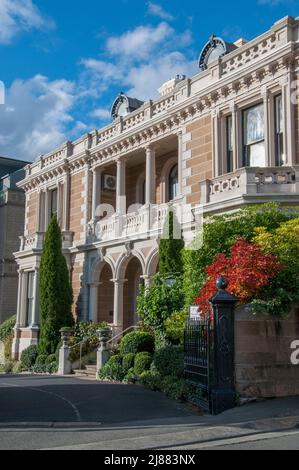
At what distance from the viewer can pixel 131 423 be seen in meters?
10.2

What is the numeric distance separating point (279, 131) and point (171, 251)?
5.11 meters

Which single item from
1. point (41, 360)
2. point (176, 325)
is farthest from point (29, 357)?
point (176, 325)

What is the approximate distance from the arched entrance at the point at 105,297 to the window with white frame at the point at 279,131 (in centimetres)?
1079

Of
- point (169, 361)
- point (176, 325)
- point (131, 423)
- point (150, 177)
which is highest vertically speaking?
point (150, 177)

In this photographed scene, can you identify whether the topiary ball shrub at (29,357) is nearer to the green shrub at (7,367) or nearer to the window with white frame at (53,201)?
the green shrub at (7,367)

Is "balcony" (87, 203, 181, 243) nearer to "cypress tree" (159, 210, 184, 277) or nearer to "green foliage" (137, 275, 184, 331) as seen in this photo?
"cypress tree" (159, 210, 184, 277)

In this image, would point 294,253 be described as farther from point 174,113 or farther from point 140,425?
point 174,113

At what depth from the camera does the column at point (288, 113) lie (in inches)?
667

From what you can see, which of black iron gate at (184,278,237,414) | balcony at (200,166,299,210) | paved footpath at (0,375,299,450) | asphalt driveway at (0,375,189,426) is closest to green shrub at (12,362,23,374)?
asphalt driveway at (0,375,189,426)

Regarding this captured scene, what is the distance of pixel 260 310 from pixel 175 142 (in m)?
12.7

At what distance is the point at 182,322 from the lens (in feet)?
51.7

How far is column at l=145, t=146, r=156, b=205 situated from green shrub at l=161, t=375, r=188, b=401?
9.72 meters

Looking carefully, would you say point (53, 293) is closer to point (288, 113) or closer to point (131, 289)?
point (131, 289)

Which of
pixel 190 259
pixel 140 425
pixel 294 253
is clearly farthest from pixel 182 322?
pixel 140 425
